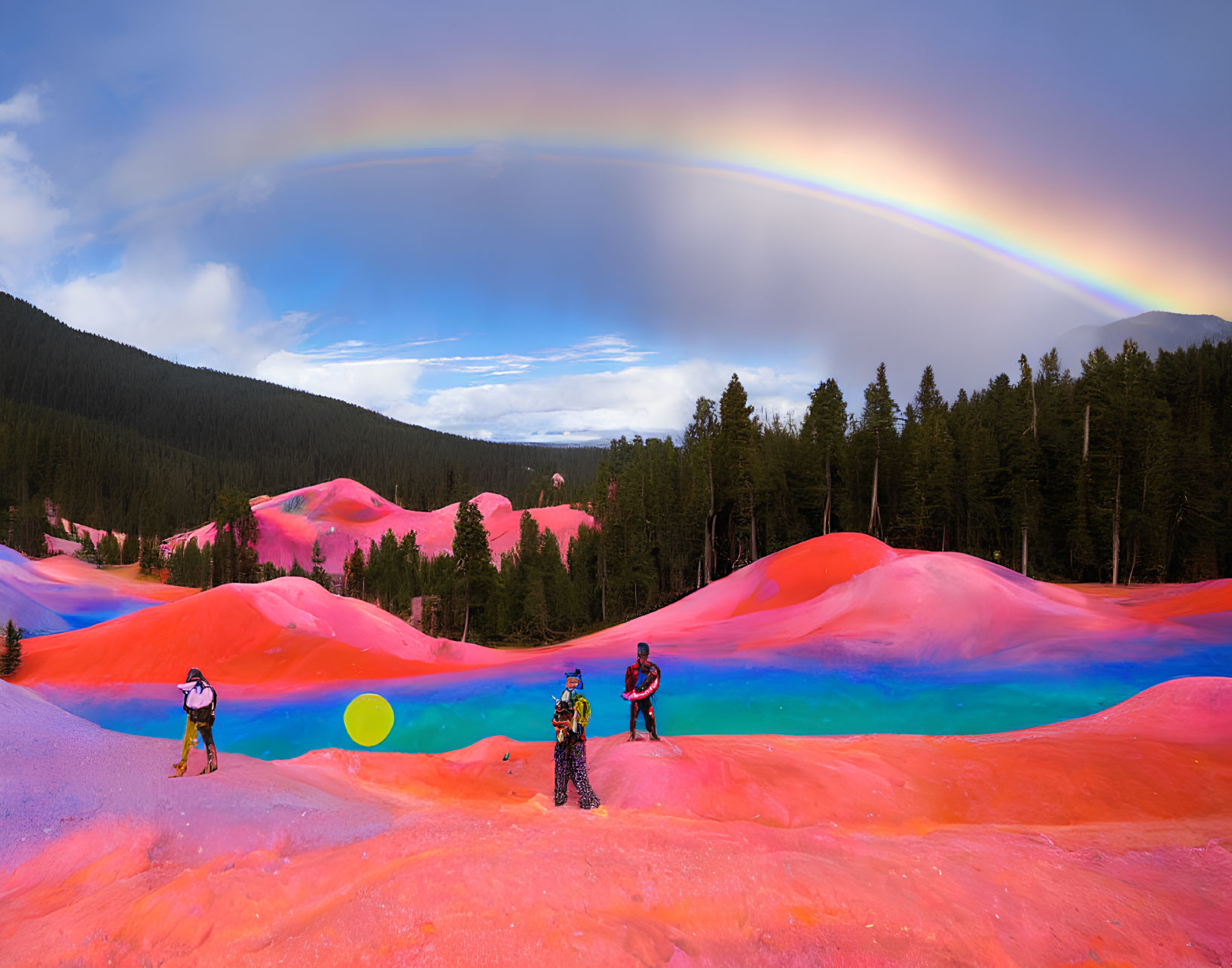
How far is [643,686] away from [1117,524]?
45849 millimetres

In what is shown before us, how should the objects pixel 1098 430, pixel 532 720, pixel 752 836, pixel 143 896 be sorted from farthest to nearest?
pixel 1098 430, pixel 532 720, pixel 752 836, pixel 143 896

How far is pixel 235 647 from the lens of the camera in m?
23.6

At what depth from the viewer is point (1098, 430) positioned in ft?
155

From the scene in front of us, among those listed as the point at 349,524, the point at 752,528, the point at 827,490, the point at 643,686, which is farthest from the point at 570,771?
the point at 349,524

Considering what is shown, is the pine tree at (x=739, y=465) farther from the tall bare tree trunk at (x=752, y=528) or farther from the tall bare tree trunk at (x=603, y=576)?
the tall bare tree trunk at (x=603, y=576)

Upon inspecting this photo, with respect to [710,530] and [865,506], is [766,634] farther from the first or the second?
[865,506]

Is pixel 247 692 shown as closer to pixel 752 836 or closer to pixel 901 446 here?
pixel 752 836

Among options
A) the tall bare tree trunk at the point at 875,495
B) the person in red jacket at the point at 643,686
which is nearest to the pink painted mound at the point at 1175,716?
the person in red jacket at the point at 643,686

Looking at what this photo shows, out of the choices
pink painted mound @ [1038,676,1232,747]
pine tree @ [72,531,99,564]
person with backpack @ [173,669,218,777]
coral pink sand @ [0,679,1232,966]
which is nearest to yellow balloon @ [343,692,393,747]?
coral pink sand @ [0,679,1232,966]

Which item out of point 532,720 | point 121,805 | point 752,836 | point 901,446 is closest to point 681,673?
point 532,720

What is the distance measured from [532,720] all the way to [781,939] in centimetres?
1433

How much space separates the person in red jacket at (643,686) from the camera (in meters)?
12.7

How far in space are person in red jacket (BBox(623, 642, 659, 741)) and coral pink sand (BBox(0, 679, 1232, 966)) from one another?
32.4 inches

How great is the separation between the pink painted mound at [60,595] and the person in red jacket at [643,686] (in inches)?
1185
